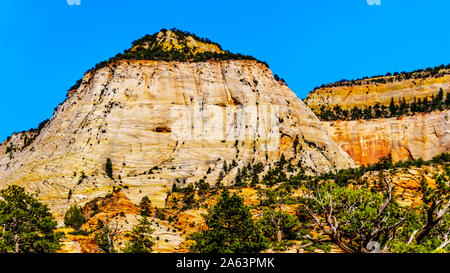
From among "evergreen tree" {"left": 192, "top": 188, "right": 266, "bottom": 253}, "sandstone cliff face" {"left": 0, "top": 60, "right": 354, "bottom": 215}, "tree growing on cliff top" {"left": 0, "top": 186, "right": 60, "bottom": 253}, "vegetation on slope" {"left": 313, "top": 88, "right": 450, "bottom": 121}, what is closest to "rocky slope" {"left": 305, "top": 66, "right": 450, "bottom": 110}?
"vegetation on slope" {"left": 313, "top": 88, "right": 450, "bottom": 121}

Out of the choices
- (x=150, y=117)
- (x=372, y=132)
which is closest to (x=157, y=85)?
(x=150, y=117)

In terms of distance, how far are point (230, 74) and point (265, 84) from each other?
9.96 m

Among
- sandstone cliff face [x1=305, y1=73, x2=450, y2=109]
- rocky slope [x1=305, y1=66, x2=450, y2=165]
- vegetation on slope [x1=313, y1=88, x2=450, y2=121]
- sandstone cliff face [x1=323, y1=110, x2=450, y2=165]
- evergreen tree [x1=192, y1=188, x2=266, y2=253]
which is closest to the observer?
evergreen tree [x1=192, y1=188, x2=266, y2=253]

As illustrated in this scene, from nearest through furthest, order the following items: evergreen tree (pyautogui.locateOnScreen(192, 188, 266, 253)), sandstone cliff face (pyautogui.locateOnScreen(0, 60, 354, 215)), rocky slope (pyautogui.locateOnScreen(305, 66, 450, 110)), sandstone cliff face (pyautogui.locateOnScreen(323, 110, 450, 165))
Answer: evergreen tree (pyautogui.locateOnScreen(192, 188, 266, 253)) → sandstone cliff face (pyautogui.locateOnScreen(0, 60, 354, 215)) → sandstone cliff face (pyautogui.locateOnScreen(323, 110, 450, 165)) → rocky slope (pyautogui.locateOnScreen(305, 66, 450, 110))

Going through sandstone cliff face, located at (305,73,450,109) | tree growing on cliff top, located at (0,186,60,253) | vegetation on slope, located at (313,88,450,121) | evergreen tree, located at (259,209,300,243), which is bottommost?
evergreen tree, located at (259,209,300,243)

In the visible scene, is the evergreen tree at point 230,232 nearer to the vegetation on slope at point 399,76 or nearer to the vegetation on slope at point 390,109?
the vegetation on slope at point 390,109

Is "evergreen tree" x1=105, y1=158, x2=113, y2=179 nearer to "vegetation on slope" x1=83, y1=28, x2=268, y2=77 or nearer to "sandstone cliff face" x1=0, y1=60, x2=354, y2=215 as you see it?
"sandstone cliff face" x1=0, y1=60, x2=354, y2=215

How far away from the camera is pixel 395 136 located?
12481 cm

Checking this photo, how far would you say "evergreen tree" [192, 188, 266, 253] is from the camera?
36.6 m

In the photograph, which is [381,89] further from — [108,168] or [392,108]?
[108,168]

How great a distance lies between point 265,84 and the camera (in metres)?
115

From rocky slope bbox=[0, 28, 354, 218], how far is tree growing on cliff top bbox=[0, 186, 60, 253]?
1706 inches
